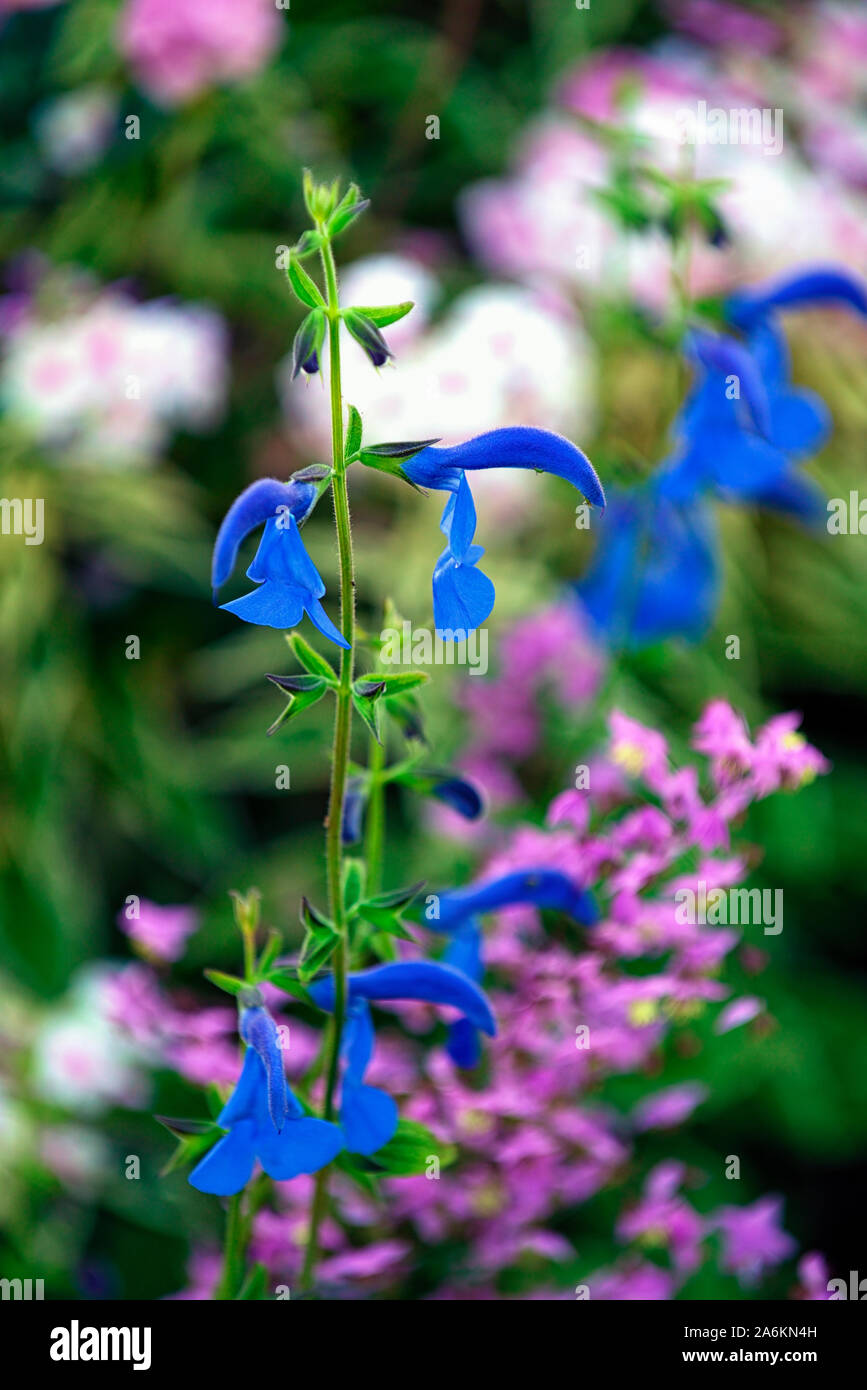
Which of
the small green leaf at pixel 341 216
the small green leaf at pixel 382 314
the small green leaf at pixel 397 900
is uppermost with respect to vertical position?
the small green leaf at pixel 341 216

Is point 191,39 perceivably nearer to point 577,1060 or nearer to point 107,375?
point 107,375

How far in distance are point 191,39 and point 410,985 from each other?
2.65 ft

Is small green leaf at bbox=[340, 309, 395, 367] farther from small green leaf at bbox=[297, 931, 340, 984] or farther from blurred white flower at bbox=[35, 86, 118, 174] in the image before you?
blurred white flower at bbox=[35, 86, 118, 174]

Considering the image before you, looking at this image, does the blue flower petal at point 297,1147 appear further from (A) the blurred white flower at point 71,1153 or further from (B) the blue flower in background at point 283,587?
(A) the blurred white flower at point 71,1153

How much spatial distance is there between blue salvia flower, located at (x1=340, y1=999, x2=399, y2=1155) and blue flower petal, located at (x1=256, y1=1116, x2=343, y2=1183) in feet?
0.08

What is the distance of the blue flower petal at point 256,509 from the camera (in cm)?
38

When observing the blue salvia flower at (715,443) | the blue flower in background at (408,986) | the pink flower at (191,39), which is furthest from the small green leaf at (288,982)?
the pink flower at (191,39)

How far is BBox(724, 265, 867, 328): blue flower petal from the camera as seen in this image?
67 cm

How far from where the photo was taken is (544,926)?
1.76ft

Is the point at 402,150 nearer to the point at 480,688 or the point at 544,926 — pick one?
the point at 480,688

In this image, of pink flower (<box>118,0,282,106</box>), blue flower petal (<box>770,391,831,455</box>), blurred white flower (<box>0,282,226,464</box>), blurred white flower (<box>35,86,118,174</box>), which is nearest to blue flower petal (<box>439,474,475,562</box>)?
blue flower petal (<box>770,391,831,455</box>)

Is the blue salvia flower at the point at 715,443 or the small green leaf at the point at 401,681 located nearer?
the small green leaf at the point at 401,681

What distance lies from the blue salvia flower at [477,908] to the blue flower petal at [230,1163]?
0.10 meters
